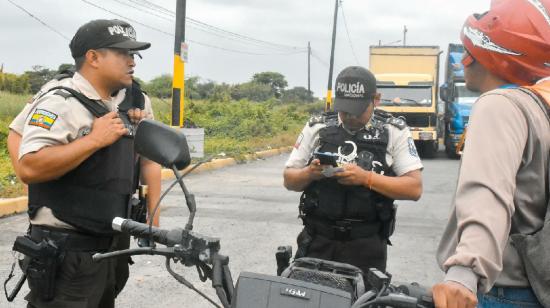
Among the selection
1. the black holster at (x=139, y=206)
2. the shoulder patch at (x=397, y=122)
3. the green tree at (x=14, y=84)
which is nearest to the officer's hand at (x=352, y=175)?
the shoulder patch at (x=397, y=122)

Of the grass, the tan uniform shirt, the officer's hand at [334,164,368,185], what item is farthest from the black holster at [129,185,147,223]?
the grass

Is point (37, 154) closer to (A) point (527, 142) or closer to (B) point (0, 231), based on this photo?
(A) point (527, 142)

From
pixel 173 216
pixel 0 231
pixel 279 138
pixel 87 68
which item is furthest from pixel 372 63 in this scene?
pixel 87 68

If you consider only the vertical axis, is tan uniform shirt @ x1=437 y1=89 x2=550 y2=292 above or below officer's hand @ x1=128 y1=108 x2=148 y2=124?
below

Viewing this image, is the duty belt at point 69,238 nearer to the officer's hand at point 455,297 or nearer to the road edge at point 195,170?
the road edge at point 195,170

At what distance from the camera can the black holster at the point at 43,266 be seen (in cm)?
249

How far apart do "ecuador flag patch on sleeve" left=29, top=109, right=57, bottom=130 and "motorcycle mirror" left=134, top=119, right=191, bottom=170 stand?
2.95 feet

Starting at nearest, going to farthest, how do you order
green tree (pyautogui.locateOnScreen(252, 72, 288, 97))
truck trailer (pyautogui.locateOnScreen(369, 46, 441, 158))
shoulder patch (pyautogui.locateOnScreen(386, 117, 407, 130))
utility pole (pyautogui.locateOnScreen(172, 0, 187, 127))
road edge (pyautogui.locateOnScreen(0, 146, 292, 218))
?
shoulder patch (pyautogui.locateOnScreen(386, 117, 407, 130)), road edge (pyautogui.locateOnScreen(0, 146, 292, 218)), utility pole (pyautogui.locateOnScreen(172, 0, 187, 127)), truck trailer (pyautogui.locateOnScreen(369, 46, 441, 158)), green tree (pyautogui.locateOnScreen(252, 72, 288, 97))

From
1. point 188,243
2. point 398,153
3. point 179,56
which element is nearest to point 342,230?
point 398,153

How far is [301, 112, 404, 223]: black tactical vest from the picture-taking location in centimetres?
312

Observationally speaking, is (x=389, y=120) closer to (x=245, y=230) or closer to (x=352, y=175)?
(x=352, y=175)

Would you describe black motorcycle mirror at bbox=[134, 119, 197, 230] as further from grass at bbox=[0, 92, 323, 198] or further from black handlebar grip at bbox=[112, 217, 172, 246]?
grass at bbox=[0, 92, 323, 198]

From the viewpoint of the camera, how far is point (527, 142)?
5.31 feet

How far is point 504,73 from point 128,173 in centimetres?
162
